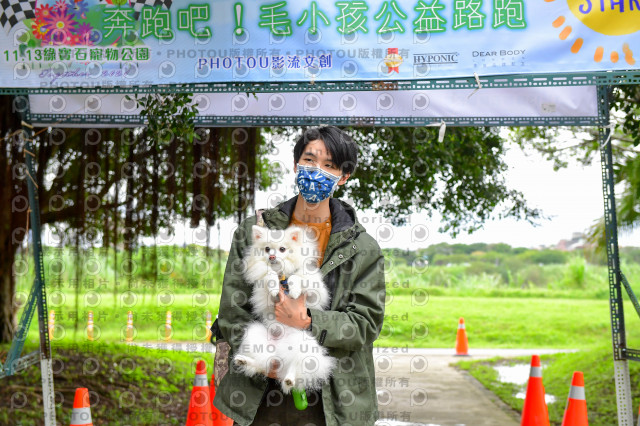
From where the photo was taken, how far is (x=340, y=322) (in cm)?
215

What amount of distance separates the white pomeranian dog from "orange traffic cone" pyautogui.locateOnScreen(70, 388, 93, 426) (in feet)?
6.70

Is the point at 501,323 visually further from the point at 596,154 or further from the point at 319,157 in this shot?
the point at 319,157

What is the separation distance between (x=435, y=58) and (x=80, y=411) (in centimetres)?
307

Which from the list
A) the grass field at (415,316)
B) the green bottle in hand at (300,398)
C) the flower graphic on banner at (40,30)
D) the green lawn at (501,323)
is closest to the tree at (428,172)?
the grass field at (415,316)

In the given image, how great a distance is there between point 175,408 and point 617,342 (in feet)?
15.5

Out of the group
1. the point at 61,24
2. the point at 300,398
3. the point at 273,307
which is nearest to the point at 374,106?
the point at 61,24

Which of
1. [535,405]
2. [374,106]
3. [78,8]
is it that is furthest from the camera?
[535,405]

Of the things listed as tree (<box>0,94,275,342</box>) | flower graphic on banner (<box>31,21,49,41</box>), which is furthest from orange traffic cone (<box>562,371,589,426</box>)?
flower graphic on banner (<box>31,21,49,41</box>)

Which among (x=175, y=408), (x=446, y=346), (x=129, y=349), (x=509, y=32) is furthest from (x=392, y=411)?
(x=446, y=346)

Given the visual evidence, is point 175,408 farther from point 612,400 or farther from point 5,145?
point 612,400

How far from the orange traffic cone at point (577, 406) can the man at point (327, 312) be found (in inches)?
112

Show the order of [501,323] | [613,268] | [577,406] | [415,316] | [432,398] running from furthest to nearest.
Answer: [415,316], [501,323], [432,398], [613,268], [577,406]

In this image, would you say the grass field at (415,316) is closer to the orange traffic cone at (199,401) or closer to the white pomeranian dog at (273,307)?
the orange traffic cone at (199,401)

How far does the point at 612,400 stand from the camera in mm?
7500
